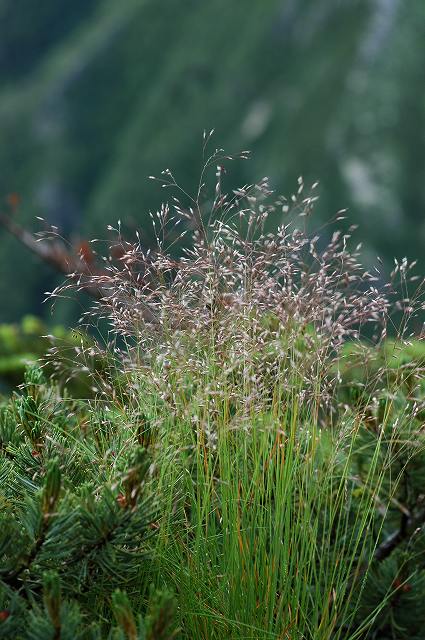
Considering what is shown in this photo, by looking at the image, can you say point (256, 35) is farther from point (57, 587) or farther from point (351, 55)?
point (57, 587)

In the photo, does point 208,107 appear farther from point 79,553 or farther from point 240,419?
point 79,553

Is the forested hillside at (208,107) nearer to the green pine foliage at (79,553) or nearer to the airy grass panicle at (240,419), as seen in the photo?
the airy grass panicle at (240,419)

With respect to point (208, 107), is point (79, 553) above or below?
above

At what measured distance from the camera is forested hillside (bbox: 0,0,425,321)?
95.9m

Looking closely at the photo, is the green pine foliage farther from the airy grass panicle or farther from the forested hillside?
the forested hillside

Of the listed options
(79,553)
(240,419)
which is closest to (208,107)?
(240,419)

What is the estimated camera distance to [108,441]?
9.95 ft

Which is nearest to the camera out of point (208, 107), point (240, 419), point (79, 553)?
point (79, 553)

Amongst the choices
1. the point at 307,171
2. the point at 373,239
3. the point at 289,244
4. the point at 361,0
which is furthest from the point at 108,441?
the point at 361,0

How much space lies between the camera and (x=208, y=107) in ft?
360

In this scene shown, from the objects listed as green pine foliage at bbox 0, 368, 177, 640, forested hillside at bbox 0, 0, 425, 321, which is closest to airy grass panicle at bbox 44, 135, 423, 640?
green pine foliage at bbox 0, 368, 177, 640

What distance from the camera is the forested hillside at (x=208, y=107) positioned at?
95.9m

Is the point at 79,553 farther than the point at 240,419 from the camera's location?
No

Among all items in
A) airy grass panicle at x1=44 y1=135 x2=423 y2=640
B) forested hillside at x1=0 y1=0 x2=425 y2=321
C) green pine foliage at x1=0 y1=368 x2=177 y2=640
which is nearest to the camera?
green pine foliage at x1=0 y1=368 x2=177 y2=640
